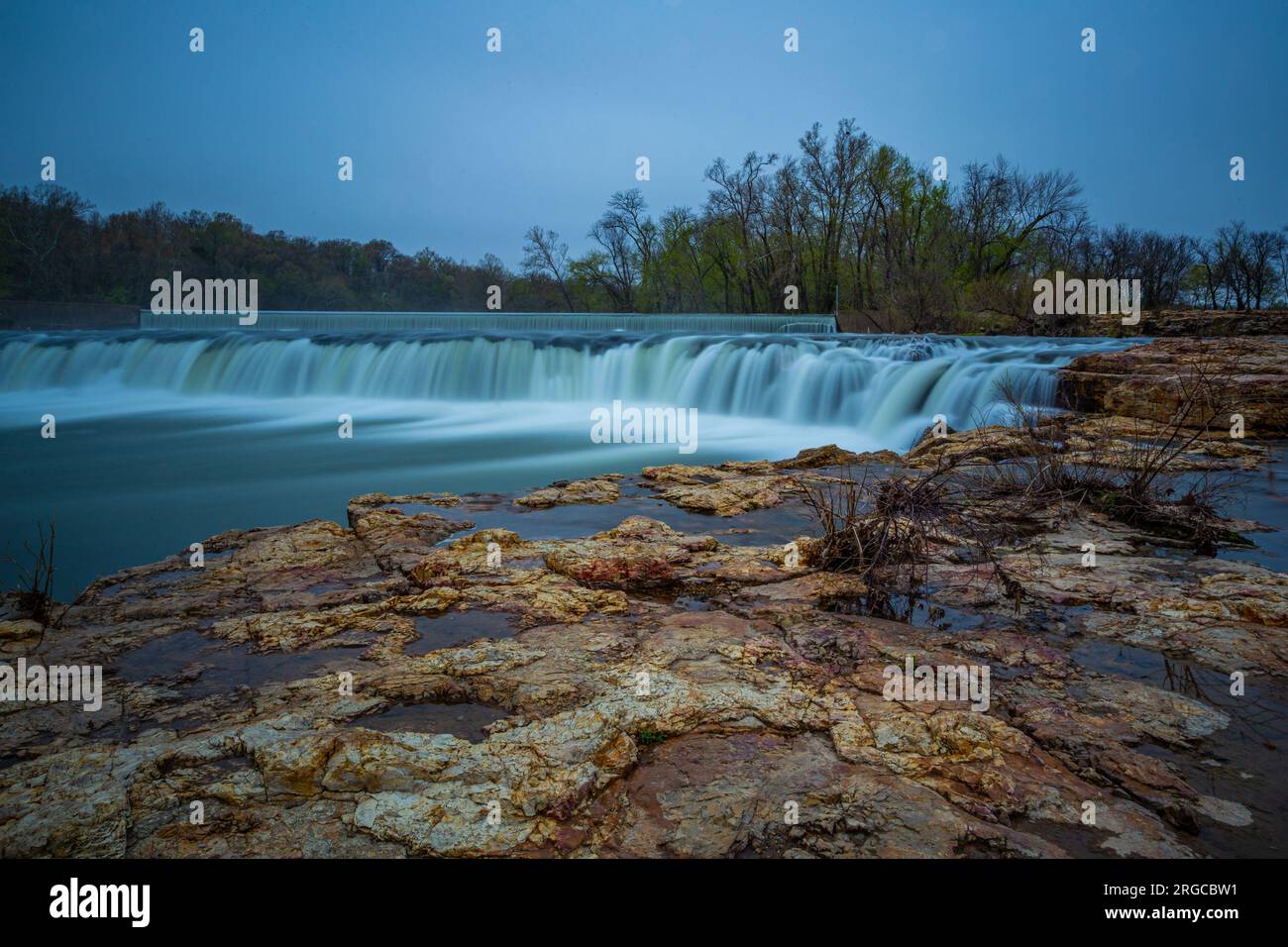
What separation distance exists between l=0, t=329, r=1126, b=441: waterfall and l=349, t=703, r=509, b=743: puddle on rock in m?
9.69

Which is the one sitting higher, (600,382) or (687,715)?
(600,382)

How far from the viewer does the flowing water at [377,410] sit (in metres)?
8.52

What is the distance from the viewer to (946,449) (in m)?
6.88

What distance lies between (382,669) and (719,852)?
1.57m

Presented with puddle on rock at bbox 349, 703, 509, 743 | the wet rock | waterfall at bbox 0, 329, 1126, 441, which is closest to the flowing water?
waterfall at bbox 0, 329, 1126, 441

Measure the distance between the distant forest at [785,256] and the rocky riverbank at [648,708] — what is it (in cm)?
2480

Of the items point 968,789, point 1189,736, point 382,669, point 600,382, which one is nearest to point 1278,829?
point 1189,736

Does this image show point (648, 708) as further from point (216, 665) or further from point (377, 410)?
point (377, 410)

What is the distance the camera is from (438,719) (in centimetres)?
237

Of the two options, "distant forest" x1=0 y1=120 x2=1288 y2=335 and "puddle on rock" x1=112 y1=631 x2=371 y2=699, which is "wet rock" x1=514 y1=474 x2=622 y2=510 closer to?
"puddle on rock" x1=112 y1=631 x2=371 y2=699

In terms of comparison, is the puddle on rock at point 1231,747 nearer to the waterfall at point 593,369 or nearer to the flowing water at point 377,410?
the flowing water at point 377,410

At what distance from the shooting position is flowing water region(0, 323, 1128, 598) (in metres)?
8.52

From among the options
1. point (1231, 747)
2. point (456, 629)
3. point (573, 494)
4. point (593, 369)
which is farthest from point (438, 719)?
point (593, 369)

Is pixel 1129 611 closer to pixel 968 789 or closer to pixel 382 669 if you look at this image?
pixel 968 789
